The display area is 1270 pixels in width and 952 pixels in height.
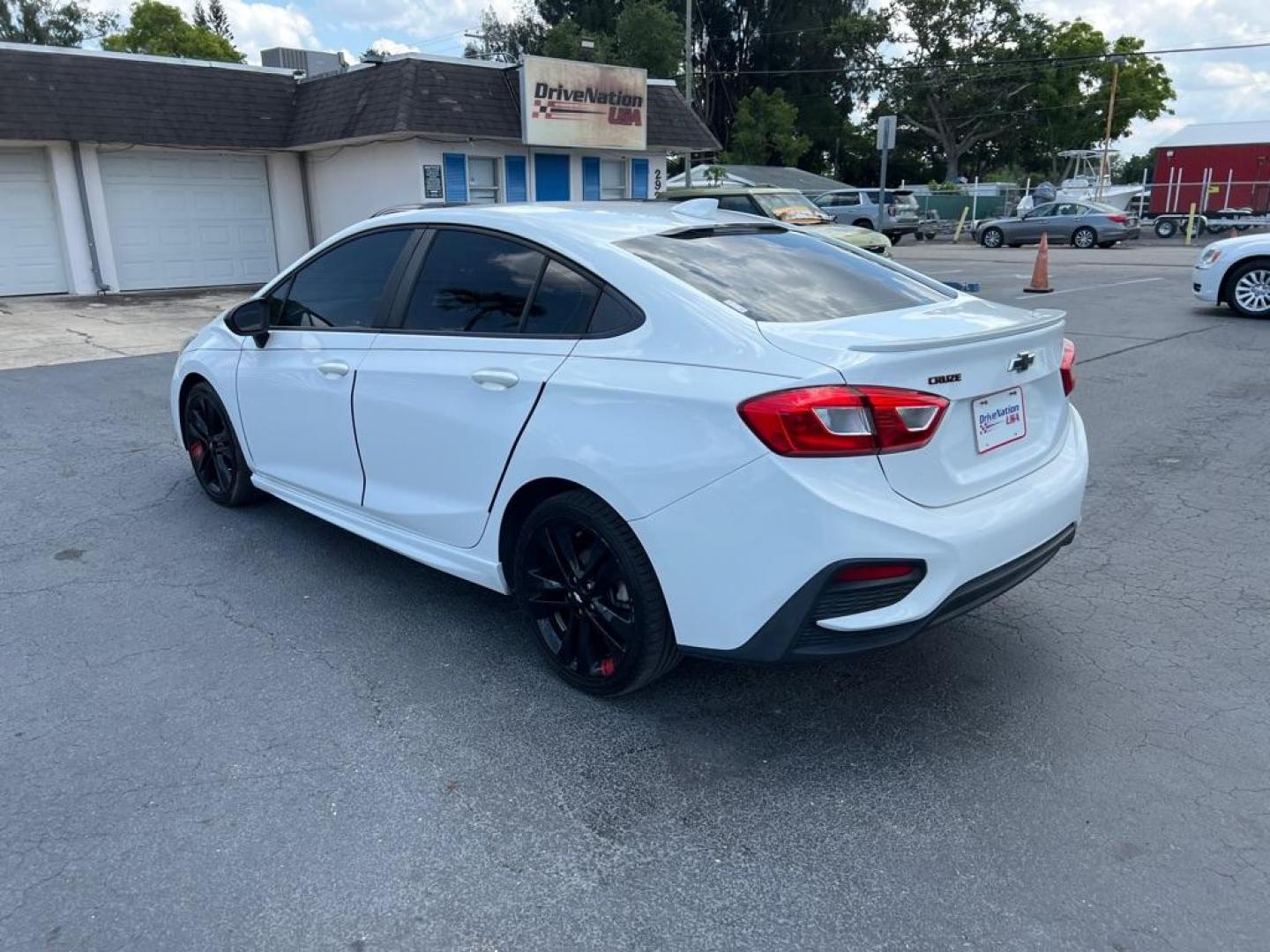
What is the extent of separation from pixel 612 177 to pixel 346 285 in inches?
740

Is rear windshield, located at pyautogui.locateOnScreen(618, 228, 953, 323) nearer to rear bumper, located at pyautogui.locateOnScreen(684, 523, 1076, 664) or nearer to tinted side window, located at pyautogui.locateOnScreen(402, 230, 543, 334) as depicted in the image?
tinted side window, located at pyautogui.locateOnScreen(402, 230, 543, 334)

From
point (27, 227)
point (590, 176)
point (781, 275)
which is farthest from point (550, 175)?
point (781, 275)

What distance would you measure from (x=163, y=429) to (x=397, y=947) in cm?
618

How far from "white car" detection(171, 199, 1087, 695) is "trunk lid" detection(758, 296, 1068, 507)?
0.03 feet

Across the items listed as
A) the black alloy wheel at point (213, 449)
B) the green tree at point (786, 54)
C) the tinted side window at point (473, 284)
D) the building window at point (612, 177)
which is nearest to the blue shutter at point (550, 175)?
the building window at point (612, 177)

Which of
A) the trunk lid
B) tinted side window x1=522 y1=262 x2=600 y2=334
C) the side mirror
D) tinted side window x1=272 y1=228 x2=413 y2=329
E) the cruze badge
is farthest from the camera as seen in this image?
the side mirror

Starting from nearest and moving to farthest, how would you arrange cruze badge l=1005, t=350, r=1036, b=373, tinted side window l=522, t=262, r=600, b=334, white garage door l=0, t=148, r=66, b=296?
1. cruze badge l=1005, t=350, r=1036, b=373
2. tinted side window l=522, t=262, r=600, b=334
3. white garage door l=0, t=148, r=66, b=296

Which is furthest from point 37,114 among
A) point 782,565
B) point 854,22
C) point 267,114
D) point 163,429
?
point 854,22

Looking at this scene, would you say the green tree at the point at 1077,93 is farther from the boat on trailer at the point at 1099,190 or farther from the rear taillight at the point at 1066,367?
the rear taillight at the point at 1066,367

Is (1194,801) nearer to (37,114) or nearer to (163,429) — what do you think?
(163,429)

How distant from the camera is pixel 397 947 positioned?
2.28 metres

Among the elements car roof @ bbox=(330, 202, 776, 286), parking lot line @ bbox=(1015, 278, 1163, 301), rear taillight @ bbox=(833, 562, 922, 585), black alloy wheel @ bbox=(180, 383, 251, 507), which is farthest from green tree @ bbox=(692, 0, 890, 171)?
rear taillight @ bbox=(833, 562, 922, 585)

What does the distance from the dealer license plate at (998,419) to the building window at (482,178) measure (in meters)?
17.3

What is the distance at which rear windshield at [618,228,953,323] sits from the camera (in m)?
3.17
